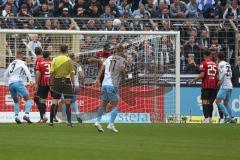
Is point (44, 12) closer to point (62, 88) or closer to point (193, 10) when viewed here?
point (193, 10)

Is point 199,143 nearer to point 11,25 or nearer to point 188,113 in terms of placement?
point 188,113

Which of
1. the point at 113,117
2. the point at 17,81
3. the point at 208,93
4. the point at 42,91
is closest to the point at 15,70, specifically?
the point at 17,81

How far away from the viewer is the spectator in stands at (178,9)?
35.3m

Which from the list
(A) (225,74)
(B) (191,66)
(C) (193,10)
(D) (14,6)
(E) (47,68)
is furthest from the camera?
(C) (193,10)

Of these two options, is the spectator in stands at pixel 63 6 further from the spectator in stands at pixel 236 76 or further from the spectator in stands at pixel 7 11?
the spectator in stands at pixel 236 76

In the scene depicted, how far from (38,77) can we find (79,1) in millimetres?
7273

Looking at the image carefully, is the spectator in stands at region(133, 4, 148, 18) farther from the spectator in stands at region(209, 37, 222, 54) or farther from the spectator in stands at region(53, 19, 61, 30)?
the spectator in stands at region(53, 19, 61, 30)

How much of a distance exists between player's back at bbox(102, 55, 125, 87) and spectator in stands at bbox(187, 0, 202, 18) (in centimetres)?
1370

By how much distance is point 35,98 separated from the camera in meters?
28.0

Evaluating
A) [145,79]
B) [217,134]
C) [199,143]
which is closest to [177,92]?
[145,79]

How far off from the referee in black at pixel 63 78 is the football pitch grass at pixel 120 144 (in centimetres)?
126

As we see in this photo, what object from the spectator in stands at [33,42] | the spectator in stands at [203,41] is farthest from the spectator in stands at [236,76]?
the spectator in stands at [33,42]

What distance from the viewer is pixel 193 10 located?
118ft

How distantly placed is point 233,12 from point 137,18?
5469mm
